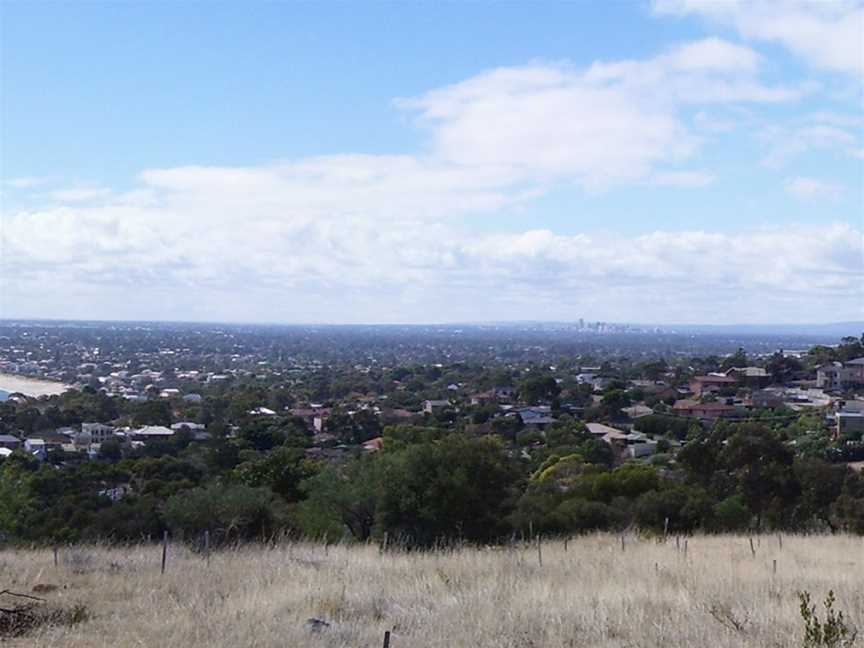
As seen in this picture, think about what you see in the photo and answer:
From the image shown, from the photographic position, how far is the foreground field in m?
5.93

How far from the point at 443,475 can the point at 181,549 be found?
20.4 feet

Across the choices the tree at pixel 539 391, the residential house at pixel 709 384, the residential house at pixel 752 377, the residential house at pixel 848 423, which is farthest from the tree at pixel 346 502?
the residential house at pixel 752 377

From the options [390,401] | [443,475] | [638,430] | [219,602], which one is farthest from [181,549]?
[390,401]

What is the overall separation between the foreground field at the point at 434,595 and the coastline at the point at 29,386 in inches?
2351

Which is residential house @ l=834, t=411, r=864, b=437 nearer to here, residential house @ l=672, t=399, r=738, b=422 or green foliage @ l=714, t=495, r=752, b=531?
residential house @ l=672, t=399, r=738, b=422

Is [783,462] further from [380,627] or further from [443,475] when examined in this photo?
[380,627]

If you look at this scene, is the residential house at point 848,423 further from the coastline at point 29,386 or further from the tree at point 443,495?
the coastline at point 29,386

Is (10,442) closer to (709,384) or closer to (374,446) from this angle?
(374,446)

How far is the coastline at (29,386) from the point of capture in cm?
6646

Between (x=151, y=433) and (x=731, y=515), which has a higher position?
(x=731, y=515)

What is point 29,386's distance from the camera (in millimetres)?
72312

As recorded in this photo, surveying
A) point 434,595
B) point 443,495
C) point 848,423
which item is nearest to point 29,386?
point 848,423

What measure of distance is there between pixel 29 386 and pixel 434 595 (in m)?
72.5

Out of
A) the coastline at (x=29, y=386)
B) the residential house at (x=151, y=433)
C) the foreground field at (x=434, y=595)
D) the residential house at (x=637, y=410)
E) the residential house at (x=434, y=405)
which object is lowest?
the coastline at (x=29, y=386)
